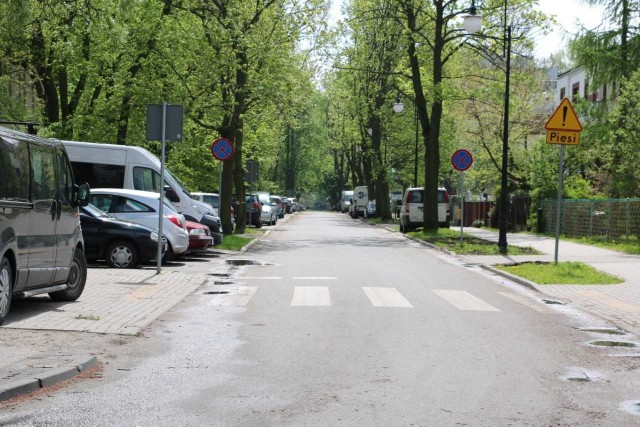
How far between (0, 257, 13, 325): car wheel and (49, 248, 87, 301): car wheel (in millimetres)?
2260

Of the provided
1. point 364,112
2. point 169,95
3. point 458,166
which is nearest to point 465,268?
point 458,166

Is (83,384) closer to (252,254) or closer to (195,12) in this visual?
(252,254)

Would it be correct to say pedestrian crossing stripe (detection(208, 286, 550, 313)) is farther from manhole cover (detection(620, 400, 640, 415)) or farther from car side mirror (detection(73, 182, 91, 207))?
manhole cover (detection(620, 400, 640, 415))

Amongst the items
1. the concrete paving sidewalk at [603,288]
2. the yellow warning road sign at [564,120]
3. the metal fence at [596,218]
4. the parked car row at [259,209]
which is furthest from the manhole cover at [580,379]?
the parked car row at [259,209]

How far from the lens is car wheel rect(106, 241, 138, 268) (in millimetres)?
17891

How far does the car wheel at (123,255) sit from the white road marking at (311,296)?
4322 millimetres

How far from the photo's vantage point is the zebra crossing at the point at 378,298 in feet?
41.8

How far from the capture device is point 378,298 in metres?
13.6

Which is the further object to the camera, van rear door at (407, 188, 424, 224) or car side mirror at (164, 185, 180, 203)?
van rear door at (407, 188, 424, 224)

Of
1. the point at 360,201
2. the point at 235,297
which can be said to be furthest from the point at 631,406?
the point at 360,201

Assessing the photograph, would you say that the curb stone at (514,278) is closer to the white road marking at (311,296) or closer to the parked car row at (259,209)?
the white road marking at (311,296)

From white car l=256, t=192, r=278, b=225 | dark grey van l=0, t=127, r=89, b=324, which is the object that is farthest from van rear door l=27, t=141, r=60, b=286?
white car l=256, t=192, r=278, b=225

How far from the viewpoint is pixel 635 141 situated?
3122cm

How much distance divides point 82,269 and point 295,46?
21.4 metres
